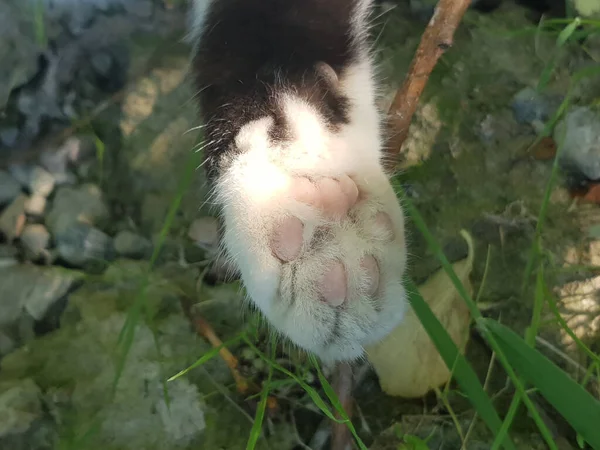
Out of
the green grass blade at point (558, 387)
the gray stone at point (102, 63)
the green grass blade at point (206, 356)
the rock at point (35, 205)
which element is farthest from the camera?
the gray stone at point (102, 63)

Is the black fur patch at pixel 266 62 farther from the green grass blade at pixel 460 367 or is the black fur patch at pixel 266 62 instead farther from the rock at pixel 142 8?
the rock at pixel 142 8

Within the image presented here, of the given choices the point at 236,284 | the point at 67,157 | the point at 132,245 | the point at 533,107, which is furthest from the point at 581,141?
the point at 67,157

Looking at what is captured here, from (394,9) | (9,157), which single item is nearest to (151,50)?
(9,157)

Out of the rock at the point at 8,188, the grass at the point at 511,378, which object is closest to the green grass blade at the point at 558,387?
the grass at the point at 511,378

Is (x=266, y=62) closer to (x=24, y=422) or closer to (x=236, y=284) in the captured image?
(x=236, y=284)

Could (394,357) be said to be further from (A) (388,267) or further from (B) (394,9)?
(B) (394,9)

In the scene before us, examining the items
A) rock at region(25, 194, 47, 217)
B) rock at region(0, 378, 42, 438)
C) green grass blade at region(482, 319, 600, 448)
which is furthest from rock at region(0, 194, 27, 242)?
green grass blade at region(482, 319, 600, 448)

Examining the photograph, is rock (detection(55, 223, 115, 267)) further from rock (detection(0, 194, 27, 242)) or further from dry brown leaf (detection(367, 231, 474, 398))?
dry brown leaf (detection(367, 231, 474, 398))

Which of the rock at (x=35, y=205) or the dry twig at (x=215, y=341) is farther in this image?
the rock at (x=35, y=205)
